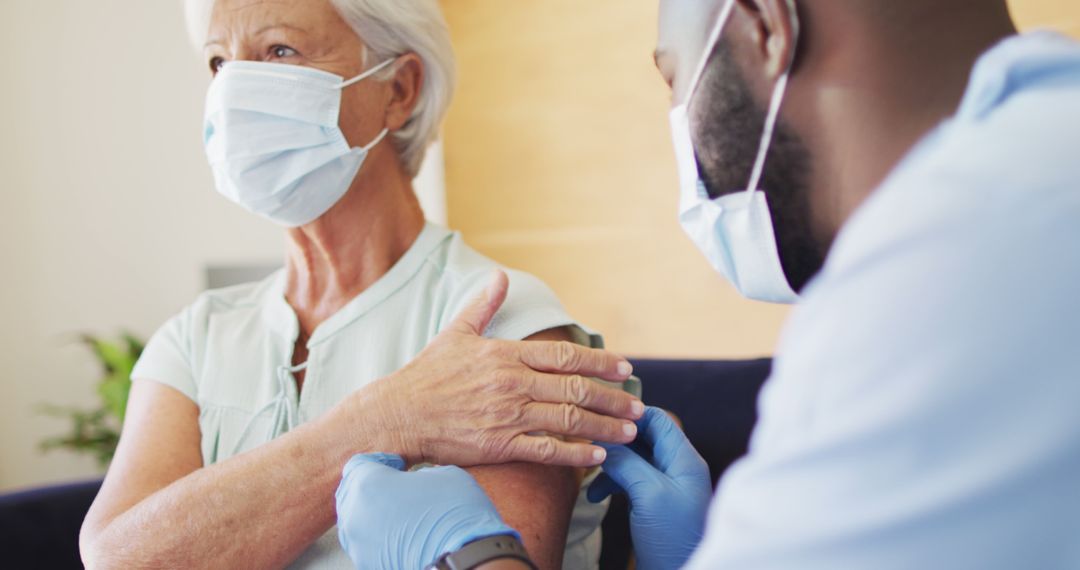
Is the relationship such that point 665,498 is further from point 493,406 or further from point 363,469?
point 363,469

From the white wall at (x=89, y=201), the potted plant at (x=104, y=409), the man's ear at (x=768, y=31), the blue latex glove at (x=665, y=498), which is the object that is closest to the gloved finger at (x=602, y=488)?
the blue latex glove at (x=665, y=498)

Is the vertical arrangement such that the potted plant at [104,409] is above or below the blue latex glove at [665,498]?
below

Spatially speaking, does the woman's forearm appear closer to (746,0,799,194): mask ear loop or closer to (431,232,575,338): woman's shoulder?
(431,232,575,338): woman's shoulder

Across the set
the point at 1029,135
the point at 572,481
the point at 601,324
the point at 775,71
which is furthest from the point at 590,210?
the point at 1029,135

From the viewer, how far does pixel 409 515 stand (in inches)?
35.5

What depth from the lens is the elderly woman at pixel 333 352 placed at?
1.06 m

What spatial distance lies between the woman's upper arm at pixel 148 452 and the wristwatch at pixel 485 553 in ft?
1.91

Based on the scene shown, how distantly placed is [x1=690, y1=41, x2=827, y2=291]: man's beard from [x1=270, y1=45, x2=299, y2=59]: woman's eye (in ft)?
2.36

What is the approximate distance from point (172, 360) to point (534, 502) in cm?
69

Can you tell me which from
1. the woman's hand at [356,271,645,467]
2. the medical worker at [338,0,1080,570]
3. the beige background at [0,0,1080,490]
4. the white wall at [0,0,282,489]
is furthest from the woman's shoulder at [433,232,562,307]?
the white wall at [0,0,282,489]

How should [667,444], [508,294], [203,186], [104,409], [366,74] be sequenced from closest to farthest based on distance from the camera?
[667,444], [508,294], [366,74], [104,409], [203,186]

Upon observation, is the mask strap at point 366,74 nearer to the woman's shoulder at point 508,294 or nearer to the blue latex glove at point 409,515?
the woman's shoulder at point 508,294

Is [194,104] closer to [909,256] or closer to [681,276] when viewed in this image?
[681,276]

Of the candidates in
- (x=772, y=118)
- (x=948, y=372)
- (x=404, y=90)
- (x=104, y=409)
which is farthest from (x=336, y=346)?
(x=104, y=409)
